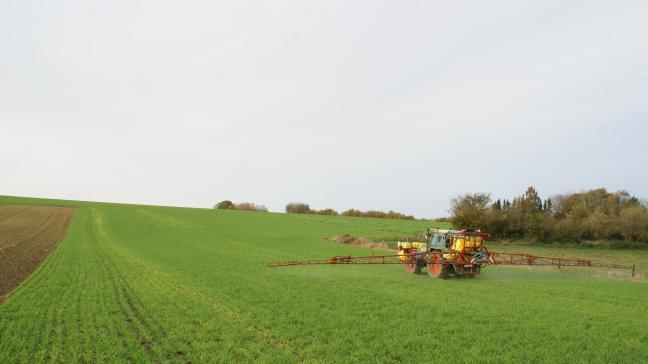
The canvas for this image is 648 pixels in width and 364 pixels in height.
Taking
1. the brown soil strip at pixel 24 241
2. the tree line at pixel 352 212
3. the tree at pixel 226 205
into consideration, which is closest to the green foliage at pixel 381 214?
the tree line at pixel 352 212

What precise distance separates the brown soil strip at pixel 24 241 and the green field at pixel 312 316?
1255 millimetres

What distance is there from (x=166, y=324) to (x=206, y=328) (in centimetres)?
125

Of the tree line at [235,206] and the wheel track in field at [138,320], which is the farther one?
the tree line at [235,206]

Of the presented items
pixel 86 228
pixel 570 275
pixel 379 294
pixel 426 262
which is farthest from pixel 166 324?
pixel 86 228

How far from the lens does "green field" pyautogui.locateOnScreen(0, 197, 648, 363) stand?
31.4 ft

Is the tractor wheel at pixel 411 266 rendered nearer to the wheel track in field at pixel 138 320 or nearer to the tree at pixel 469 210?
the wheel track in field at pixel 138 320

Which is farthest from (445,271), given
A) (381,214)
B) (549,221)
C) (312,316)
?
(381,214)

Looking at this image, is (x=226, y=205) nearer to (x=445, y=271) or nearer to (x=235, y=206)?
(x=235, y=206)

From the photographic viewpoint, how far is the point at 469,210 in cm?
5294

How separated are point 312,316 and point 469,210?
44094 mm

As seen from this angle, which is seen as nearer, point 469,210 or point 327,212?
point 469,210

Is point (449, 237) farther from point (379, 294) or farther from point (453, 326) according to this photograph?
point (453, 326)

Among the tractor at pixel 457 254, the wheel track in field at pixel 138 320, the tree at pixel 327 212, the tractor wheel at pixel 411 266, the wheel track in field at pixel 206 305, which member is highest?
the tree at pixel 327 212

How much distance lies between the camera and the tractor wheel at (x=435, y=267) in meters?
20.8
